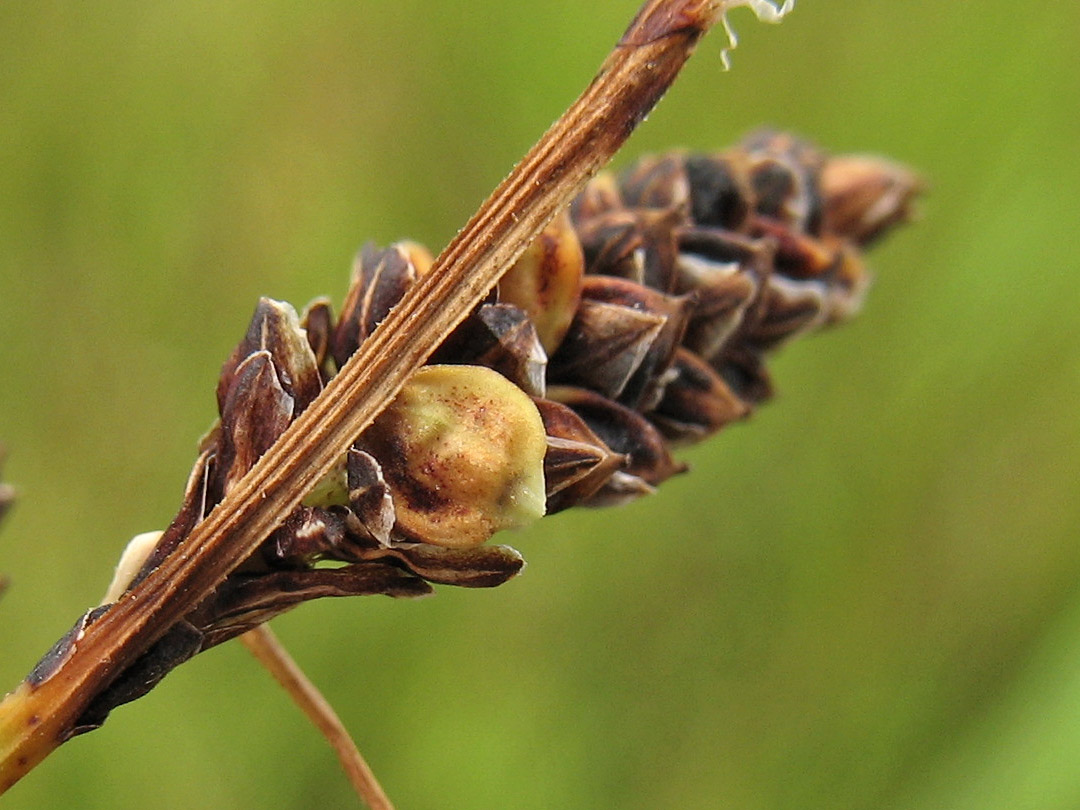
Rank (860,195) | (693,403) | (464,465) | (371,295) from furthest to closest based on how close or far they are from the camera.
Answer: (860,195) < (693,403) < (371,295) < (464,465)

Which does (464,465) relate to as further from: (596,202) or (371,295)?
(596,202)

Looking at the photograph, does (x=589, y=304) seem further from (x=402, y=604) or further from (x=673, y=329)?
(x=402, y=604)

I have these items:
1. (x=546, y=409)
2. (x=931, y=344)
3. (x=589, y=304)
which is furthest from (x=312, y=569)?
(x=931, y=344)

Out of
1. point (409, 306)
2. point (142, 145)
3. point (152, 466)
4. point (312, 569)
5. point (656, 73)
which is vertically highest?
point (656, 73)

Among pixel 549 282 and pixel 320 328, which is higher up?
pixel 549 282

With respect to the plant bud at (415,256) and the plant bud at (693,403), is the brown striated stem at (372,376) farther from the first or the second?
the plant bud at (693,403)

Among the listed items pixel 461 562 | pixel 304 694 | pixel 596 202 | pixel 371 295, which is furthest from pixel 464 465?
pixel 596 202

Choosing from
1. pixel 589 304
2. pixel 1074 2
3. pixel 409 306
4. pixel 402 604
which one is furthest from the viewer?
pixel 1074 2

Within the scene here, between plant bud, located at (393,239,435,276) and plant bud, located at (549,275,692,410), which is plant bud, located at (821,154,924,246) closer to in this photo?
plant bud, located at (549,275,692,410)
